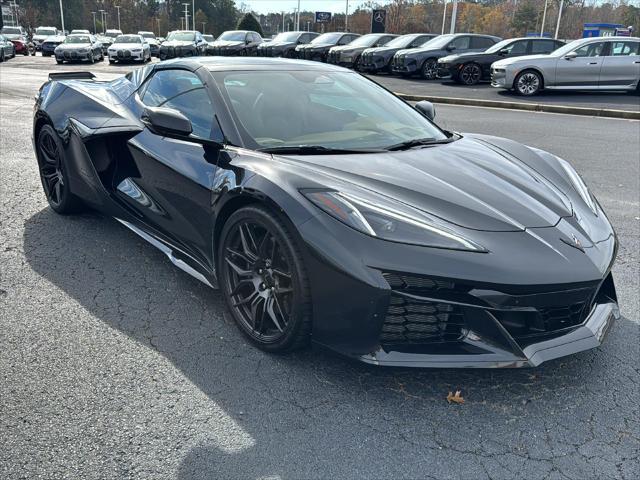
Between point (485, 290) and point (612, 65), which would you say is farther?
point (612, 65)

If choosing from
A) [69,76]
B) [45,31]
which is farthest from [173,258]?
[45,31]

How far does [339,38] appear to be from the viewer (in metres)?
24.6

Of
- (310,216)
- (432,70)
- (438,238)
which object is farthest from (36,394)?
(432,70)

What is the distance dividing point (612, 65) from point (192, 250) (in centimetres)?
1500

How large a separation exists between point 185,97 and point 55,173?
1.62 m

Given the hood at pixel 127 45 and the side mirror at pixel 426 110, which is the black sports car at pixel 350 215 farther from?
the hood at pixel 127 45

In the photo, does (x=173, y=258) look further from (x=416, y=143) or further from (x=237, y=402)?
(x=416, y=143)

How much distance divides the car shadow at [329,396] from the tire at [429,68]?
17.6 meters

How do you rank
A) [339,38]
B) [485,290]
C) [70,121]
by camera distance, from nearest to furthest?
[485,290]
[70,121]
[339,38]

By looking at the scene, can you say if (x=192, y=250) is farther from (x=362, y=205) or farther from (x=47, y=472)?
(x=47, y=472)

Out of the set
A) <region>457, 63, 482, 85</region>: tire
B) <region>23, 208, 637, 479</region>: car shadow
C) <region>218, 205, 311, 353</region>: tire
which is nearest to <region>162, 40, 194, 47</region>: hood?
<region>457, 63, 482, 85</region>: tire

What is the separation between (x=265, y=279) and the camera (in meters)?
2.77

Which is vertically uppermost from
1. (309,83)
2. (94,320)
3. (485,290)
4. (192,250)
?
(309,83)

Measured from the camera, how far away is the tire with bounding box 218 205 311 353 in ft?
8.26
